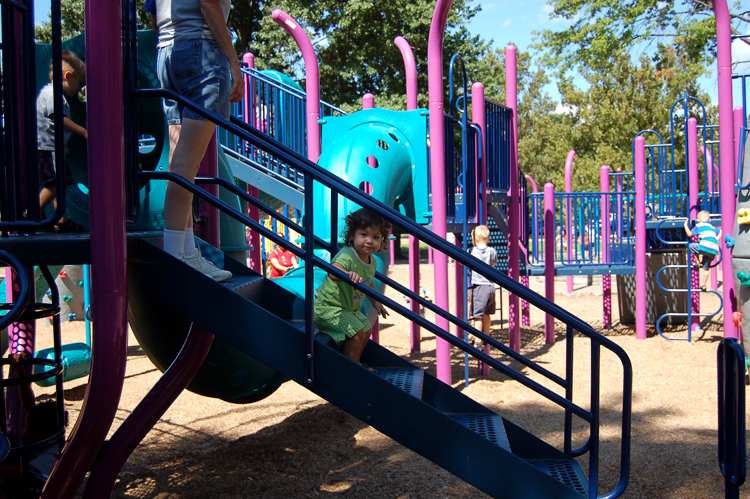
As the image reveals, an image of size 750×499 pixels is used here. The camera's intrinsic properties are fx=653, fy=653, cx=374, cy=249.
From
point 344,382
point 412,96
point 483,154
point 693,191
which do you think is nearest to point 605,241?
point 693,191

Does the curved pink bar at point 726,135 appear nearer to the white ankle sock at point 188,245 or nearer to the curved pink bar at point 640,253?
the curved pink bar at point 640,253

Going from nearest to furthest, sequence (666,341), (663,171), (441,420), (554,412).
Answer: (441,420)
(554,412)
(666,341)
(663,171)

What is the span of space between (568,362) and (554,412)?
2.75m

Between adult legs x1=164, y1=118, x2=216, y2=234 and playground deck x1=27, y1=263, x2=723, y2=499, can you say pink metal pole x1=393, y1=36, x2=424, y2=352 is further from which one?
adult legs x1=164, y1=118, x2=216, y2=234

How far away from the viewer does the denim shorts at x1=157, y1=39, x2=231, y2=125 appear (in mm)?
2793

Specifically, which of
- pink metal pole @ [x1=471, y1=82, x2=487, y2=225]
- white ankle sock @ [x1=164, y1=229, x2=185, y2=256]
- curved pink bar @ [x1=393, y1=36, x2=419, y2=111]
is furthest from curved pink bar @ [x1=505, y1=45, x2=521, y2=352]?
white ankle sock @ [x1=164, y1=229, x2=185, y2=256]

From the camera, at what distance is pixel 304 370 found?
261 centimetres

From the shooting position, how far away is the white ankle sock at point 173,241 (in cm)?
269

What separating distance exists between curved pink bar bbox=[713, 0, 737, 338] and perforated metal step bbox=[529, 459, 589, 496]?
156 inches

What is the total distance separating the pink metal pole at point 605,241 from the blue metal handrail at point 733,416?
6.80 m

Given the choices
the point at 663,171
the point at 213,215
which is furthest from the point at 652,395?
the point at 663,171

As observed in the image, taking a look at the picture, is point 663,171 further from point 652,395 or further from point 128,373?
point 128,373

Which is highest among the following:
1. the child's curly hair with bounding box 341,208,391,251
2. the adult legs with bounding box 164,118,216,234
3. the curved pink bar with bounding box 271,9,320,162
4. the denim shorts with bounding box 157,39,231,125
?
the curved pink bar with bounding box 271,9,320,162

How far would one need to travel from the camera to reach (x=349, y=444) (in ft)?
15.8
